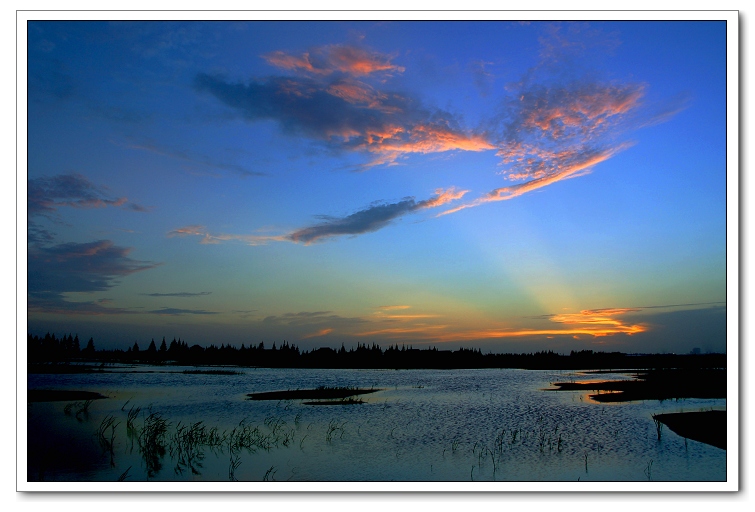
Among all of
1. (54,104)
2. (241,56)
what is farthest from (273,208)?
(54,104)

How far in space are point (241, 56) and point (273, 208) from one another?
17.7 feet

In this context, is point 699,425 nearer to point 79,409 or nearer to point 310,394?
point 310,394

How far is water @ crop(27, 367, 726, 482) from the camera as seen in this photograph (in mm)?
13242

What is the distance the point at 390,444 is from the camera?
16.3 metres

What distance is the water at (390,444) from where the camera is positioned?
13.2 metres

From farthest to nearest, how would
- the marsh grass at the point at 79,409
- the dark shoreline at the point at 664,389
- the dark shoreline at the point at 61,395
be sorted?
the dark shoreline at the point at 664,389 → the dark shoreline at the point at 61,395 → the marsh grass at the point at 79,409

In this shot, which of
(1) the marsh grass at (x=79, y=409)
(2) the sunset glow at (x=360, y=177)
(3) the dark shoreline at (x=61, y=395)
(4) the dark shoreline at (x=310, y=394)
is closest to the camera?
(2) the sunset glow at (x=360, y=177)

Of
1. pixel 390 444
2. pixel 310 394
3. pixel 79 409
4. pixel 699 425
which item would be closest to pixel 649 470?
pixel 699 425

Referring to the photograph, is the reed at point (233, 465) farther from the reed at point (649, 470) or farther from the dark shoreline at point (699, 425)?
the dark shoreline at point (699, 425)

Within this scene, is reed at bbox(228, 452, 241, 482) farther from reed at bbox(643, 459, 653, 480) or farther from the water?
reed at bbox(643, 459, 653, 480)

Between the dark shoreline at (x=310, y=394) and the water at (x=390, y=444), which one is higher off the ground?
the water at (x=390, y=444)

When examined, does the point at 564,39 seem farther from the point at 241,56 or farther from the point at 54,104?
the point at 54,104

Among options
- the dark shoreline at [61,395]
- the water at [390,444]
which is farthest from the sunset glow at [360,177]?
the dark shoreline at [61,395]
